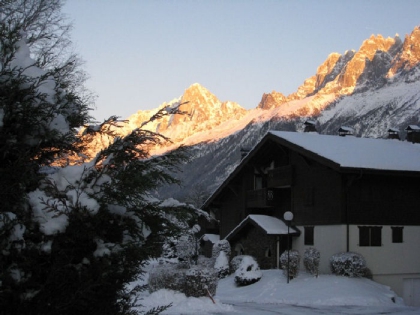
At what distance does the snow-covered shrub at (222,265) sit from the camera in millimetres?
33750

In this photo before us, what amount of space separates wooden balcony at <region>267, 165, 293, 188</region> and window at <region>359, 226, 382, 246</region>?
6.01 meters

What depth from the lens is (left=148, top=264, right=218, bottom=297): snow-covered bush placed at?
20750 millimetres

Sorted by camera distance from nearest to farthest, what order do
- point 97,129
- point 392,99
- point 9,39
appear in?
point 9,39 < point 97,129 < point 392,99

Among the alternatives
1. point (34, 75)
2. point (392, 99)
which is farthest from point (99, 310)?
point (392, 99)

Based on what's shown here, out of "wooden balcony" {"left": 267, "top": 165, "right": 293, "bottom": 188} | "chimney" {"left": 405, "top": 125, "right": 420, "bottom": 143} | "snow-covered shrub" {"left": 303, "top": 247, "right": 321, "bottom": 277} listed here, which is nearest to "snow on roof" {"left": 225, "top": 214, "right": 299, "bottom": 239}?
"wooden balcony" {"left": 267, "top": 165, "right": 293, "bottom": 188}

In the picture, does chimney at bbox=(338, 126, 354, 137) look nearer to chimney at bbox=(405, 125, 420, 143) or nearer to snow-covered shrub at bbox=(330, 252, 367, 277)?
chimney at bbox=(405, 125, 420, 143)

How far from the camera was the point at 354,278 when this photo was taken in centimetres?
2600

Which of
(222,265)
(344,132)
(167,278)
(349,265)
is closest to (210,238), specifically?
(222,265)

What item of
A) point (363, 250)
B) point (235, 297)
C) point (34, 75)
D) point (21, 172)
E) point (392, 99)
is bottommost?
point (235, 297)

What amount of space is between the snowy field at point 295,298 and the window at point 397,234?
11.2 feet

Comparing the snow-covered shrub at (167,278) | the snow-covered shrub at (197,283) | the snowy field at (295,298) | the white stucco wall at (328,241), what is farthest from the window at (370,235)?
the snow-covered shrub at (167,278)

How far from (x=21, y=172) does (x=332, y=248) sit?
2490 centimetres

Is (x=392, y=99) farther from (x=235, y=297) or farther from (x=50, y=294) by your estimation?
(x=50, y=294)

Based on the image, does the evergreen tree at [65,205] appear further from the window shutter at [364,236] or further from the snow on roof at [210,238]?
A: the snow on roof at [210,238]
